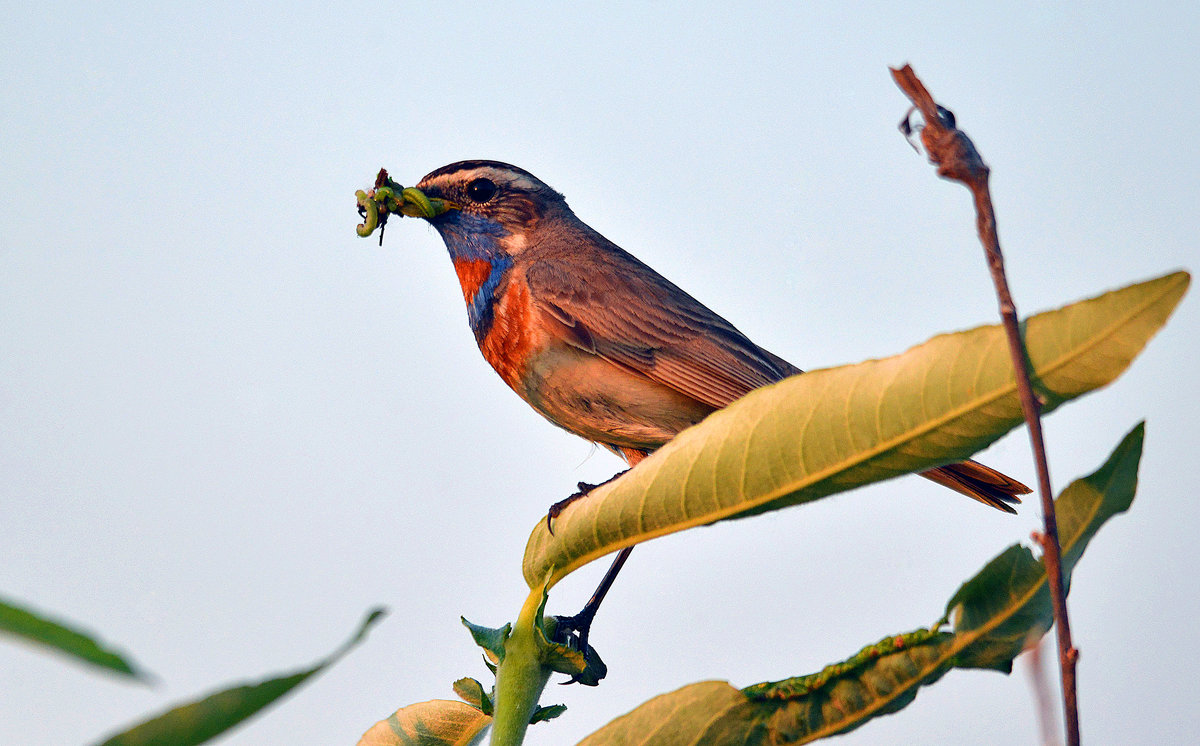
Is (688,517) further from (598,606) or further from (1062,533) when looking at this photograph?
(598,606)

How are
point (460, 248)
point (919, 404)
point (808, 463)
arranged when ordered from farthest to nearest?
point (460, 248) < point (808, 463) < point (919, 404)

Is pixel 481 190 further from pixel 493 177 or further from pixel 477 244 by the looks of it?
pixel 477 244

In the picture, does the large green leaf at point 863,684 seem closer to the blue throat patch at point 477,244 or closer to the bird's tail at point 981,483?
the bird's tail at point 981,483

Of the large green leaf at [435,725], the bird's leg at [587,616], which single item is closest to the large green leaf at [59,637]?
the large green leaf at [435,725]

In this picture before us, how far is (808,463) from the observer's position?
1.65 meters

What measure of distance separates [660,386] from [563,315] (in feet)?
1.82

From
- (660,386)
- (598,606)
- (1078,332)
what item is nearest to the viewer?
(1078,332)

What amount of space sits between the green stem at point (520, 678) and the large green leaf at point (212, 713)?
89 centimetres

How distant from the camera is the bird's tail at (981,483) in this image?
3.79 m

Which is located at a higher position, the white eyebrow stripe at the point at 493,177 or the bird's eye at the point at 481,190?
the white eyebrow stripe at the point at 493,177

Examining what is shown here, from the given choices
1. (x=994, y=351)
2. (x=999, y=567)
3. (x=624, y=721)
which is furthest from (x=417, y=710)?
(x=994, y=351)

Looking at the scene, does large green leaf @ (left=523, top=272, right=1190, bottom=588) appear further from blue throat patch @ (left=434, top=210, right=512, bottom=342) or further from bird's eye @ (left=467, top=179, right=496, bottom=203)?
bird's eye @ (left=467, top=179, right=496, bottom=203)

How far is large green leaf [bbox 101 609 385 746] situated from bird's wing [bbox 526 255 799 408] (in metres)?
3.54

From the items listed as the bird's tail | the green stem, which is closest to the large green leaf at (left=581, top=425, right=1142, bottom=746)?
the green stem
